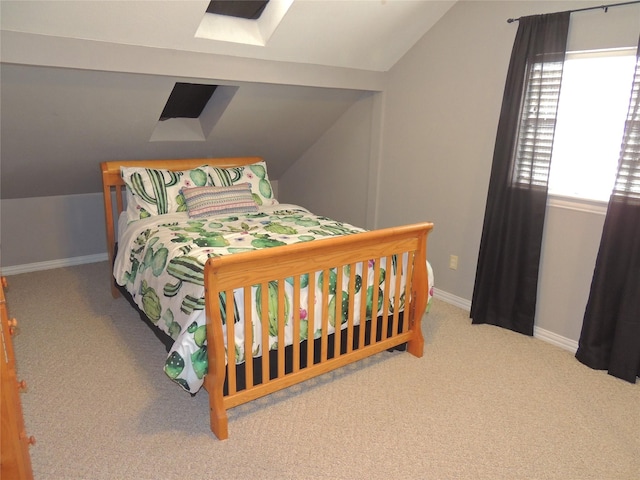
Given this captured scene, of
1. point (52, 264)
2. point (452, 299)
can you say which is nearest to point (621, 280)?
point (452, 299)

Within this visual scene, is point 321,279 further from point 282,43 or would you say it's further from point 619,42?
point 619,42

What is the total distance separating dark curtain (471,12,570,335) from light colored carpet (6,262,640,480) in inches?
10.0

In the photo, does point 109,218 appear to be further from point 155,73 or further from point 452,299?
point 452,299

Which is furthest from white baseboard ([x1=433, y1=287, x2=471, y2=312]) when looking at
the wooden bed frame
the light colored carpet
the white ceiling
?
the white ceiling

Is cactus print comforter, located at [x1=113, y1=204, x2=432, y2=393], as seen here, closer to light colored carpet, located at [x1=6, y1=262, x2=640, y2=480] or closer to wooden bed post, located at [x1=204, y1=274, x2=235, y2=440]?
wooden bed post, located at [x1=204, y1=274, x2=235, y2=440]

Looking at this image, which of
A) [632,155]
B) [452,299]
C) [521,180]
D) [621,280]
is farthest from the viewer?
[452,299]

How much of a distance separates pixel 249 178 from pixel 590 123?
7.24ft

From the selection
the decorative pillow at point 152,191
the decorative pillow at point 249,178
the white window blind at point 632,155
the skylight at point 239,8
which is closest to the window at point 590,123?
the white window blind at point 632,155

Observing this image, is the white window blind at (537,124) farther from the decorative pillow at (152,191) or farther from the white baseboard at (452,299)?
the decorative pillow at (152,191)

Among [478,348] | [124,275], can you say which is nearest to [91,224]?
[124,275]

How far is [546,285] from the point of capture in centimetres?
279

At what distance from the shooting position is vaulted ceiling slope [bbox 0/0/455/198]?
2301 mm

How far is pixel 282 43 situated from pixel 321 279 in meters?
1.57

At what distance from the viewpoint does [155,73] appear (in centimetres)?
261
